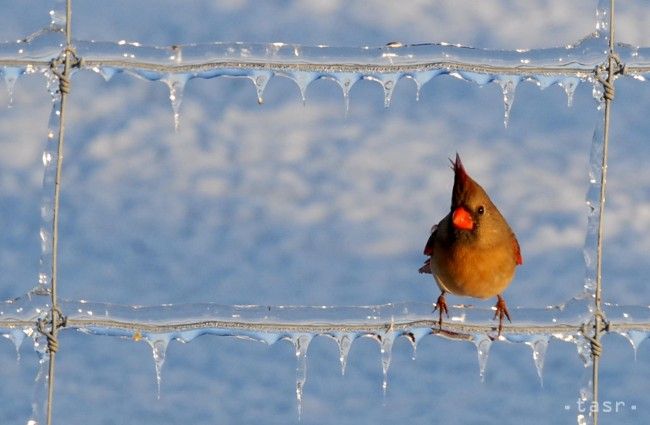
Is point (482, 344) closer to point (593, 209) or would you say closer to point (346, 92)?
point (593, 209)

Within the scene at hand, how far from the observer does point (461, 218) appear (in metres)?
3.21

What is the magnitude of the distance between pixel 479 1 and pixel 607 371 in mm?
1862

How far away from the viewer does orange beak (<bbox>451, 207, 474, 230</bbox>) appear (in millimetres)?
3203

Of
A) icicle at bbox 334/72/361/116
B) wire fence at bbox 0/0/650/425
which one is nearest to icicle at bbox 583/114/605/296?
wire fence at bbox 0/0/650/425

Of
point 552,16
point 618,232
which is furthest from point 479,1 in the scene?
point 618,232

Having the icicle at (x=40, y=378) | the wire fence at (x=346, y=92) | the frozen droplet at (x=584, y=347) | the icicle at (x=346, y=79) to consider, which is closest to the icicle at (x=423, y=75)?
the wire fence at (x=346, y=92)

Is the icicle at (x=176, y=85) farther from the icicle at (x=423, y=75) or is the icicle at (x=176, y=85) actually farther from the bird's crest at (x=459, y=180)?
the bird's crest at (x=459, y=180)

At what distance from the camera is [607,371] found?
5520 millimetres

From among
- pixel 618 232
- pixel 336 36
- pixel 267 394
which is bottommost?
pixel 267 394

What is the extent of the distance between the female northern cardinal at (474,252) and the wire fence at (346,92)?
0.81ft

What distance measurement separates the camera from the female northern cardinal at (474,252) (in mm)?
3248

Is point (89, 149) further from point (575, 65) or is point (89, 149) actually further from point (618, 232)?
point (575, 65)

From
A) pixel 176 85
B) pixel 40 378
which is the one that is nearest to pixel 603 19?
pixel 176 85

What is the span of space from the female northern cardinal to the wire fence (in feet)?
0.81
